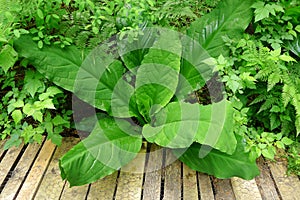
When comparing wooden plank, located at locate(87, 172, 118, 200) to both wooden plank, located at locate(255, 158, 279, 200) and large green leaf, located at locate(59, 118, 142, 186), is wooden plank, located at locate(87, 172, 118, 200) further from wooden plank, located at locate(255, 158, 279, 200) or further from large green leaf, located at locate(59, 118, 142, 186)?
wooden plank, located at locate(255, 158, 279, 200)

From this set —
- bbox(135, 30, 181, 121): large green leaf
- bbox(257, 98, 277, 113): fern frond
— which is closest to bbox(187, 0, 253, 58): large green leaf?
bbox(135, 30, 181, 121): large green leaf

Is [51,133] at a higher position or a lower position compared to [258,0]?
lower

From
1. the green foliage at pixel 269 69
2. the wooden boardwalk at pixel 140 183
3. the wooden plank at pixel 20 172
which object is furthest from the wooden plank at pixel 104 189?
→ the green foliage at pixel 269 69

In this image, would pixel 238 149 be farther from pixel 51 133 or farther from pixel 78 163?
pixel 51 133

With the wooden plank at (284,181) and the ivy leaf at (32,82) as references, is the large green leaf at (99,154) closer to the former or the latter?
the ivy leaf at (32,82)

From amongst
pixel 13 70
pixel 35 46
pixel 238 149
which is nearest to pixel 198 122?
pixel 238 149

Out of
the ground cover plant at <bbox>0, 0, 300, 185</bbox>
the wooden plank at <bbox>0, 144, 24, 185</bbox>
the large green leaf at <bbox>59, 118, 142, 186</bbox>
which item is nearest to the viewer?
the large green leaf at <bbox>59, 118, 142, 186</bbox>
